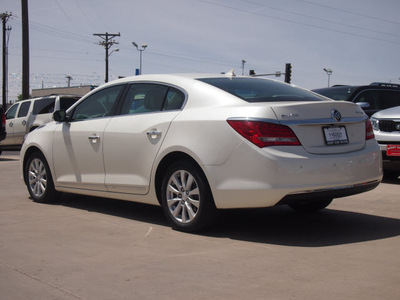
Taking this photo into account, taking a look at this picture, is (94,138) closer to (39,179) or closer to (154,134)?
(154,134)

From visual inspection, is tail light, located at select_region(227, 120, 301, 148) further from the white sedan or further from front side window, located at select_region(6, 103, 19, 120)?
front side window, located at select_region(6, 103, 19, 120)

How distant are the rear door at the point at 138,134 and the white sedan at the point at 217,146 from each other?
1 centimetres

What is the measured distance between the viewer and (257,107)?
16.9 ft

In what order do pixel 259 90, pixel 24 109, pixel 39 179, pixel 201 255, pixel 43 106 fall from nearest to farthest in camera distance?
pixel 201 255 → pixel 259 90 → pixel 39 179 → pixel 43 106 → pixel 24 109

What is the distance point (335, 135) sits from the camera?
5.37m

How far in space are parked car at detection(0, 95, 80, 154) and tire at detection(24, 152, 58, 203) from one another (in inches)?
404

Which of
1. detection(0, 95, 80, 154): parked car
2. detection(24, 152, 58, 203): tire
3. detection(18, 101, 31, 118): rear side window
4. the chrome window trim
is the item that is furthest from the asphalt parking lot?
detection(18, 101, 31, 118): rear side window

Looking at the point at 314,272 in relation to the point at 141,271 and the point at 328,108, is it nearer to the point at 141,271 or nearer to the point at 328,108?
the point at 141,271

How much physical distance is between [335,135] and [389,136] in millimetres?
4407

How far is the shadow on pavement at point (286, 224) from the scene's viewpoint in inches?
211

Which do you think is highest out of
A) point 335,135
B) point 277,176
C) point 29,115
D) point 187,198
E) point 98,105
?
point 98,105

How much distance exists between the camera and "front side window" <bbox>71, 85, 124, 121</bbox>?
6.75 meters

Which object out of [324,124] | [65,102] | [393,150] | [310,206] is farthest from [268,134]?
[65,102]

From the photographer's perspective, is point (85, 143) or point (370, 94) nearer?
point (85, 143)
